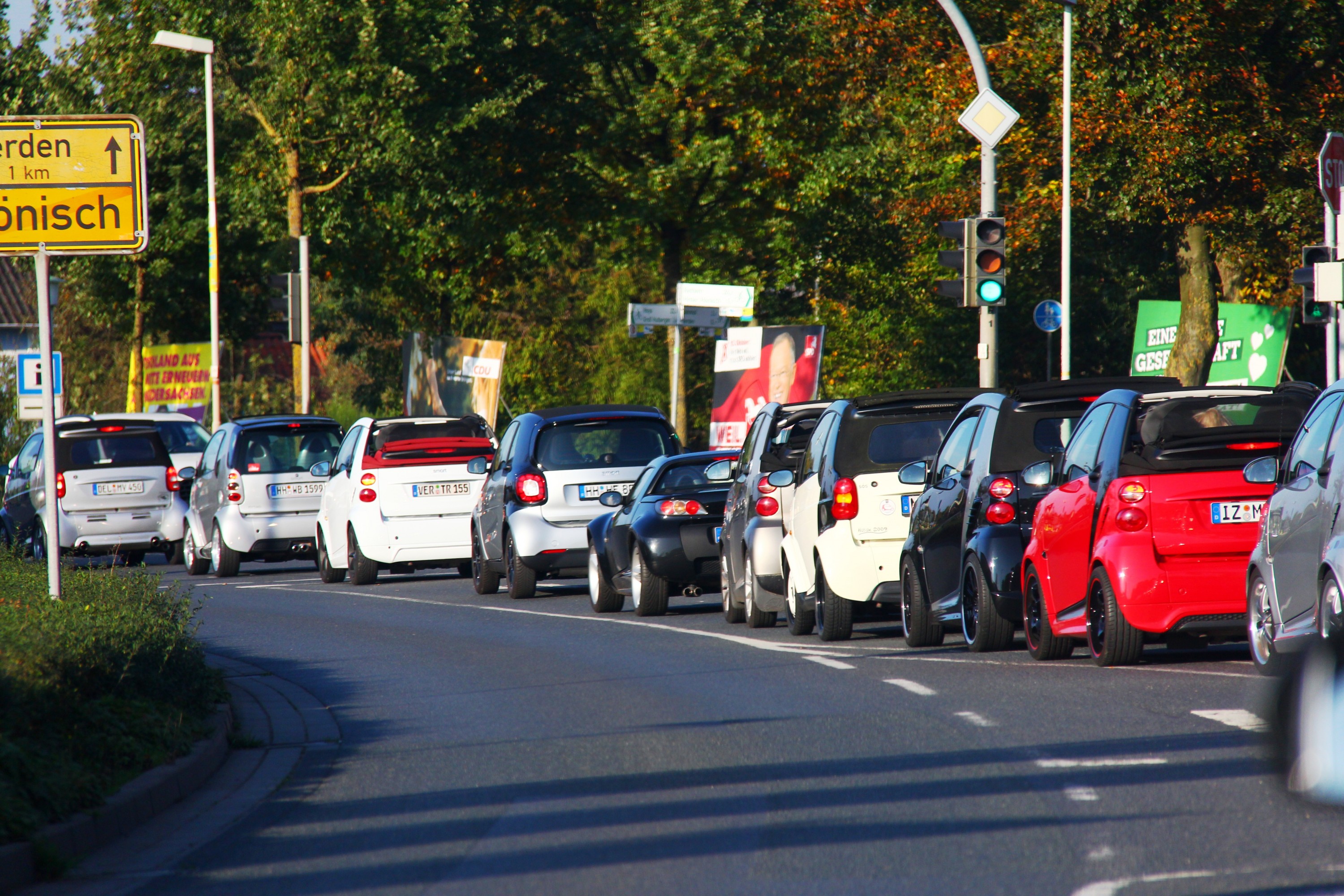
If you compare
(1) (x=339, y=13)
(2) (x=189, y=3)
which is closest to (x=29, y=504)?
(1) (x=339, y=13)

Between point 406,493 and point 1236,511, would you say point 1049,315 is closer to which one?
point 406,493

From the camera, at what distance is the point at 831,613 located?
48.1 feet

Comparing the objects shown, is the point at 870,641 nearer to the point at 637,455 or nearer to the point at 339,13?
the point at 637,455

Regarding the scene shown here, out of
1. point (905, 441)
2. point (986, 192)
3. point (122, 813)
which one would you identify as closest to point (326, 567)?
point (986, 192)

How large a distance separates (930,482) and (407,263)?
31.7 m

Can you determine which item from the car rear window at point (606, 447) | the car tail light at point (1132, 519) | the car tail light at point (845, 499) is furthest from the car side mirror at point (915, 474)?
the car rear window at point (606, 447)

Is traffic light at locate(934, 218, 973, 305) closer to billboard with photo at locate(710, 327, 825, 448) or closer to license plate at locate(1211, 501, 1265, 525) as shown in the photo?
billboard with photo at locate(710, 327, 825, 448)

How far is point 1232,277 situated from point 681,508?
2168 cm

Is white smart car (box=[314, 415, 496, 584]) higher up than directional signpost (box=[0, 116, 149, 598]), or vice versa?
directional signpost (box=[0, 116, 149, 598])

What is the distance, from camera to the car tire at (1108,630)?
465 inches

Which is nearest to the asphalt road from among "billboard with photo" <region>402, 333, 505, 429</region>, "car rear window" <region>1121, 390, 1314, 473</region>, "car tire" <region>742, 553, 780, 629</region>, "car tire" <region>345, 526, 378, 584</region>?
"car rear window" <region>1121, 390, 1314, 473</region>

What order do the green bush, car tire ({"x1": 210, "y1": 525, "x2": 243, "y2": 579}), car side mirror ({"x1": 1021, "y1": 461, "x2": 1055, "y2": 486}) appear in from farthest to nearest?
car tire ({"x1": 210, "y1": 525, "x2": 243, "y2": 579}), car side mirror ({"x1": 1021, "y1": 461, "x2": 1055, "y2": 486}), the green bush

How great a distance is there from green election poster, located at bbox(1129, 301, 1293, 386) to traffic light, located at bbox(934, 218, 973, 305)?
11363mm

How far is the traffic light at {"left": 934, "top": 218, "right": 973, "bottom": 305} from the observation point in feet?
70.0
